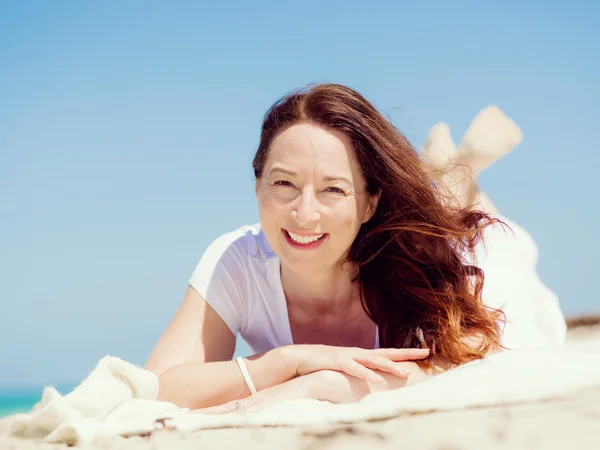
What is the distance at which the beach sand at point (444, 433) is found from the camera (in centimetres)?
148

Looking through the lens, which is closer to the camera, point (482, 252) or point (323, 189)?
point (323, 189)

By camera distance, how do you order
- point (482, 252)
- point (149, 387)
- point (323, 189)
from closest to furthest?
point (149, 387), point (323, 189), point (482, 252)

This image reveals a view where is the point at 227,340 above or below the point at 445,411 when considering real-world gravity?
above

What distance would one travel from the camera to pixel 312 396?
2.66 m

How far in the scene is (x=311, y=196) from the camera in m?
3.32

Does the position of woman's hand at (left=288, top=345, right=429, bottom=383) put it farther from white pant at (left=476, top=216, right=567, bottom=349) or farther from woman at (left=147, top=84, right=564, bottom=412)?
white pant at (left=476, top=216, right=567, bottom=349)

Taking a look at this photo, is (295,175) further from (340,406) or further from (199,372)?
(340,406)

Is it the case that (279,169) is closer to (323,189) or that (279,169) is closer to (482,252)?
(323,189)

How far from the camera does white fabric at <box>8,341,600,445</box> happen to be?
1838 millimetres

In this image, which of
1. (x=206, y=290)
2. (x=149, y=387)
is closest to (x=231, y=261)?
(x=206, y=290)

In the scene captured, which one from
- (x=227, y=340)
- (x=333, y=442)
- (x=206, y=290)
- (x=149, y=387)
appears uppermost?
(x=206, y=290)

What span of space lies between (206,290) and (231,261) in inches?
11.1

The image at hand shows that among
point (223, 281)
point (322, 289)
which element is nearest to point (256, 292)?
point (223, 281)

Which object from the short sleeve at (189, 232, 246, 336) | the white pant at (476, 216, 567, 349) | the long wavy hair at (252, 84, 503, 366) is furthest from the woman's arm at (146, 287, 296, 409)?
the white pant at (476, 216, 567, 349)
